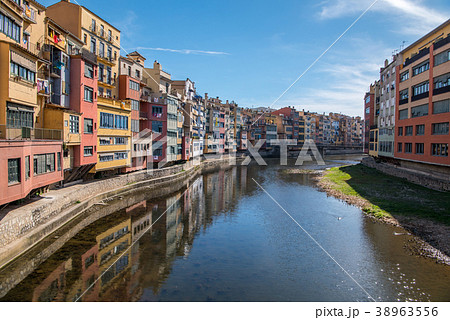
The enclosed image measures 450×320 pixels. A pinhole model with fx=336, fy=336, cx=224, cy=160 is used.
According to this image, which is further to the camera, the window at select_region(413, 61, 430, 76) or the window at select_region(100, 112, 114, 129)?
the window at select_region(413, 61, 430, 76)

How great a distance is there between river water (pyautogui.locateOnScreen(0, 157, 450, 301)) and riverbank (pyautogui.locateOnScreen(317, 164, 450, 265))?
1.27 m

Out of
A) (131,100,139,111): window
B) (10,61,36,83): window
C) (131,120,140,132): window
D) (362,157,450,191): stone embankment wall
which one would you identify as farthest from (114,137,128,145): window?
(362,157,450,191): stone embankment wall

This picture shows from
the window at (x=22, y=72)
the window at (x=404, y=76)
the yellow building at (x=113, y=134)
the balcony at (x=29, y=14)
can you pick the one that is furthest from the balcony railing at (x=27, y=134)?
the window at (x=404, y=76)

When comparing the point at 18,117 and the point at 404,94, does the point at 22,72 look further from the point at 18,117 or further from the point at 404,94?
the point at 404,94

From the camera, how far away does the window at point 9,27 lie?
19578mm

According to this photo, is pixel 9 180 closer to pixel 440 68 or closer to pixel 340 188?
pixel 340 188

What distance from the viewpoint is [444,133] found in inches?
1390

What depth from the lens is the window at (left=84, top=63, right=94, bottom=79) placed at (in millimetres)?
30047

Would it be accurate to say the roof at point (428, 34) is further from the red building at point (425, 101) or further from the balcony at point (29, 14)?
the balcony at point (29, 14)

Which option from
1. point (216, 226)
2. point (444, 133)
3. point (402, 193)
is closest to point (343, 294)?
point (216, 226)

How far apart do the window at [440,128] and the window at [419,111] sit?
2889 millimetres

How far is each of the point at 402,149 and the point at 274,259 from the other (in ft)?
124

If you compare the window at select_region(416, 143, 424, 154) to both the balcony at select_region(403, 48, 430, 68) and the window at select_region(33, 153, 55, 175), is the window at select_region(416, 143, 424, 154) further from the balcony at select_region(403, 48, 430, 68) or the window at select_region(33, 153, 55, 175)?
the window at select_region(33, 153, 55, 175)

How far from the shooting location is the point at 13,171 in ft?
59.1
